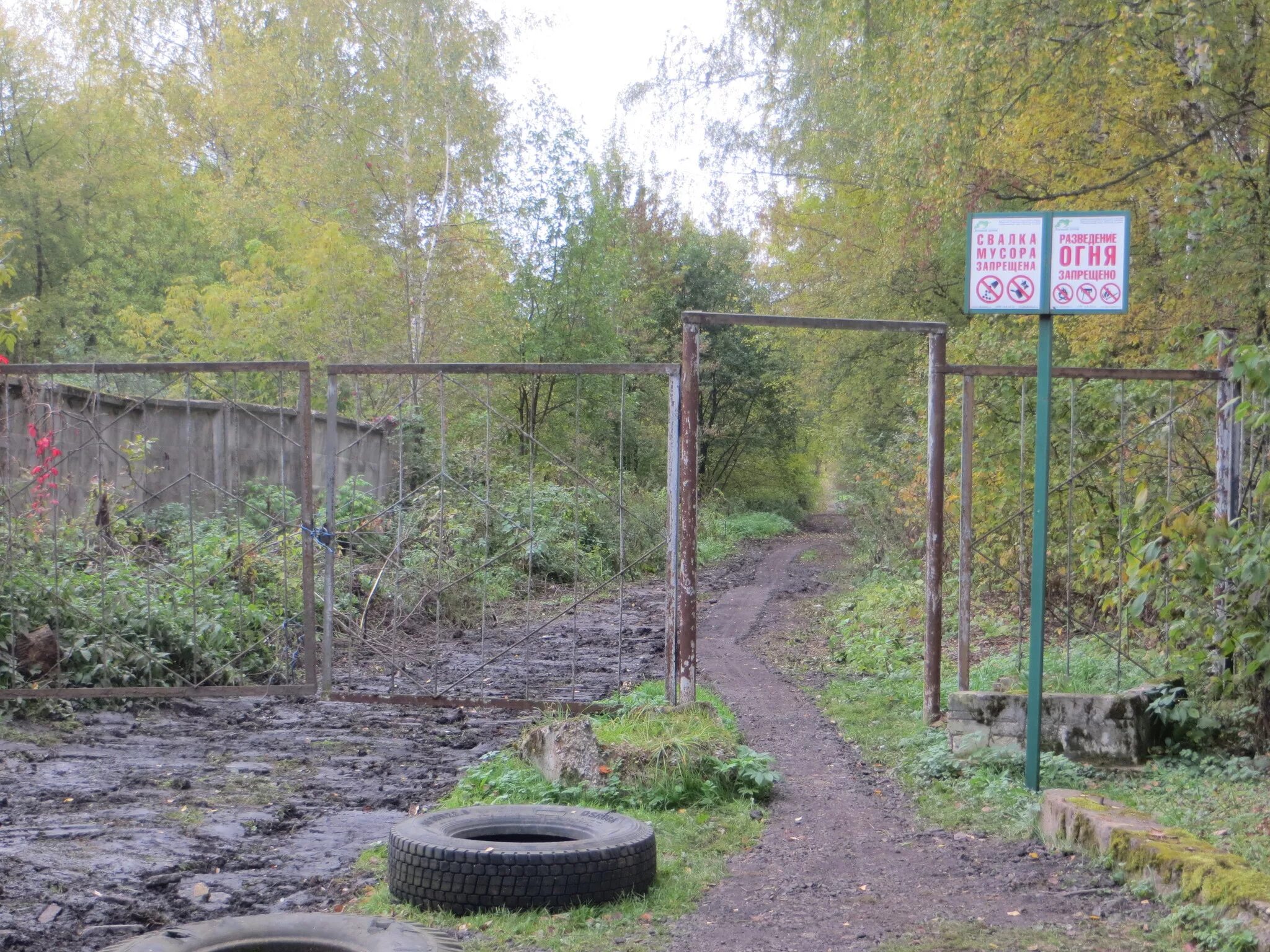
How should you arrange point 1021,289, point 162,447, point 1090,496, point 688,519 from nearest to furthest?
point 1021,289
point 688,519
point 1090,496
point 162,447

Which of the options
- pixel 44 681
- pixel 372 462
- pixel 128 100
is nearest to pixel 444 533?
pixel 372 462

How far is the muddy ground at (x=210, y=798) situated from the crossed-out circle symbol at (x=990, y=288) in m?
4.08

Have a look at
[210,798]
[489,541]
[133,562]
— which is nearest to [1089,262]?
[210,798]

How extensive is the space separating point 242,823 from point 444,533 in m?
7.64

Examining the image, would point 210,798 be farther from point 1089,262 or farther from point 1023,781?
point 1089,262

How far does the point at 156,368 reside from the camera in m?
7.65

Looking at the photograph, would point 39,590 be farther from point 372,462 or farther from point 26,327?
point 372,462

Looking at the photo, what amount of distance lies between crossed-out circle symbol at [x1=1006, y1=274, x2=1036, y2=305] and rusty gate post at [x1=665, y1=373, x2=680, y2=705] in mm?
2105

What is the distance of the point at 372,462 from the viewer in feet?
55.7

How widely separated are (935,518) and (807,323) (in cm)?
154

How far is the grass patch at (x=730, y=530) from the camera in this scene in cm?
2486

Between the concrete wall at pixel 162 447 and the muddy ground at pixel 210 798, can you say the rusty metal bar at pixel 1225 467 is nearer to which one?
the muddy ground at pixel 210 798

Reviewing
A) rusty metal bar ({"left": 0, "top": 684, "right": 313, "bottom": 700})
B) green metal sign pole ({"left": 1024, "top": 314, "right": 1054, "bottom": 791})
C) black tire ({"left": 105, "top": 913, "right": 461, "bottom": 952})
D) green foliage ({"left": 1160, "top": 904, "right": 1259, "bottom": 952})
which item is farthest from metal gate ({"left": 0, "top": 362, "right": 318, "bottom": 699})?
green foliage ({"left": 1160, "top": 904, "right": 1259, "bottom": 952})

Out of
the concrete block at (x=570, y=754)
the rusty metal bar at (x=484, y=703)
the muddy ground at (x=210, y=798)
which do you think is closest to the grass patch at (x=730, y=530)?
the muddy ground at (x=210, y=798)
